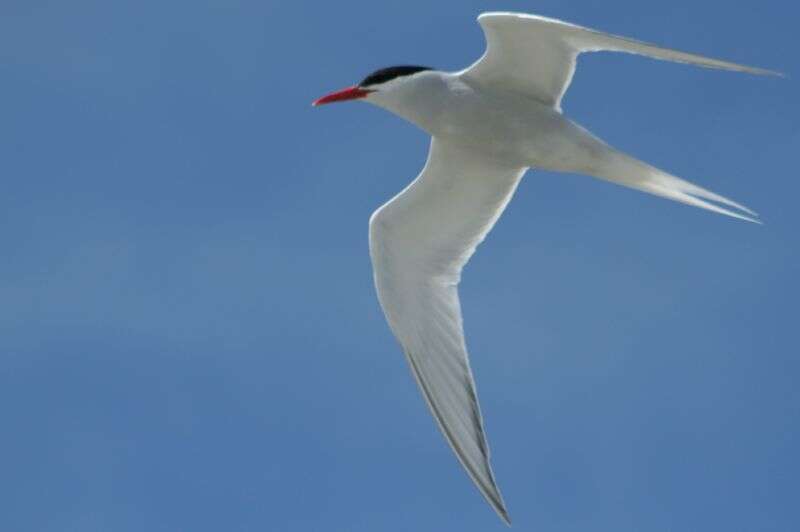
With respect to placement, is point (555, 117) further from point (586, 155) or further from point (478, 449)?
point (478, 449)

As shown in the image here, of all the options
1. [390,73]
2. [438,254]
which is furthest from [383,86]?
[438,254]

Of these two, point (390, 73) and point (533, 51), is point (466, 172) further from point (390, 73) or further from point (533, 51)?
point (533, 51)

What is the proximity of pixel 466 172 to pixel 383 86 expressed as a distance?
0.86 m

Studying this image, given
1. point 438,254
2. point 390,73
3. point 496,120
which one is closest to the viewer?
point 496,120

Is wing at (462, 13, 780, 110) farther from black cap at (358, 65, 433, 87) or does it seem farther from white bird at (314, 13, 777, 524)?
black cap at (358, 65, 433, 87)

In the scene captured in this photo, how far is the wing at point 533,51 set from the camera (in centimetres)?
782

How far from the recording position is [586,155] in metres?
8.26

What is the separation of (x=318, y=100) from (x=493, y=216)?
1.53 meters

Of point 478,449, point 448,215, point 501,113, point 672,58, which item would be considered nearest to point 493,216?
point 448,215

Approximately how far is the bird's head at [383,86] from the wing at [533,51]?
38cm

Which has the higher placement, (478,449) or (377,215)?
(377,215)

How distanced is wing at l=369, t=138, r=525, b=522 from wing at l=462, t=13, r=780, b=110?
61cm

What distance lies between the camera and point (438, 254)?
929 cm

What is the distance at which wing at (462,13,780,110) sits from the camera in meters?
7.82
